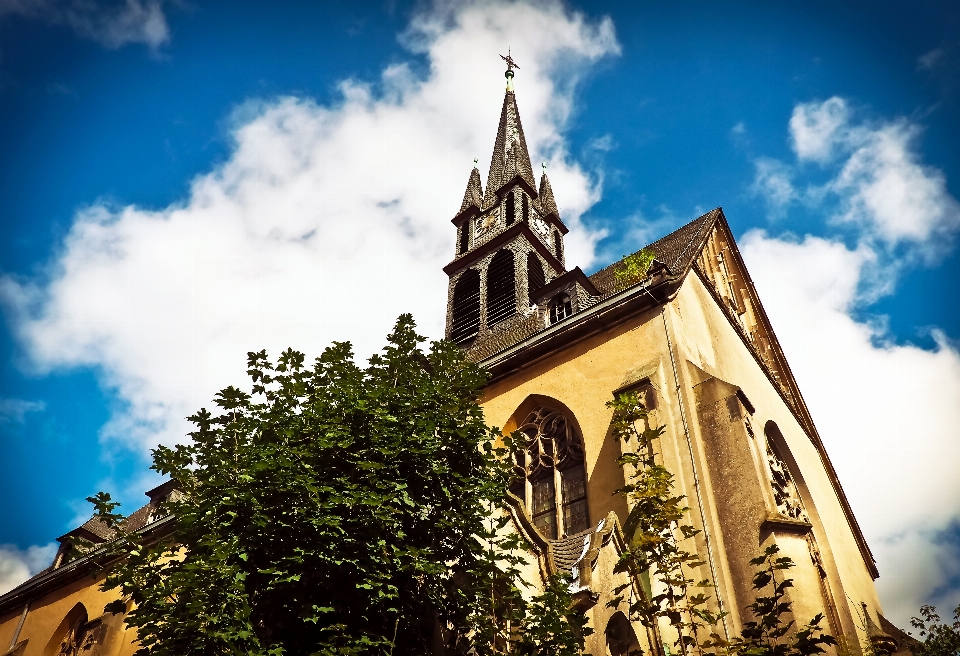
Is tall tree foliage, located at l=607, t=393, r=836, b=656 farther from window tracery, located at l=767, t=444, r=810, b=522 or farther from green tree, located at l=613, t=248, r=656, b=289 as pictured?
green tree, located at l=613, t=248, r=656, b=289

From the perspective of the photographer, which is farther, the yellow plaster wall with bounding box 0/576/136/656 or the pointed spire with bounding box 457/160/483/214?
the pointed spire with bounding box 457/160/483/214

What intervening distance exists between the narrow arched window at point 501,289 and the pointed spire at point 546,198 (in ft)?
16.9

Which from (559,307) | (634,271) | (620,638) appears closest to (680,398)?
(634,271)

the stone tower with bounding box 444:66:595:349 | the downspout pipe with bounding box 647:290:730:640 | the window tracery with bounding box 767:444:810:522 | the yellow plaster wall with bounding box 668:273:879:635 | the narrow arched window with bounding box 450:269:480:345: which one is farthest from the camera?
the narrow arched window with bounding box 450:269:480:345

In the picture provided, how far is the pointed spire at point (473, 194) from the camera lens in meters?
32.2

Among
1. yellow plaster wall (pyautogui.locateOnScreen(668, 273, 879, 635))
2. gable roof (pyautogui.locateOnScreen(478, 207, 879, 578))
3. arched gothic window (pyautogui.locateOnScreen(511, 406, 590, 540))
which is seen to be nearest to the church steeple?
gable roof (pyautogui.locateOnScreen(478, 207, 879, 578))

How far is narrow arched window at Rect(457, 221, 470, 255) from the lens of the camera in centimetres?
3030

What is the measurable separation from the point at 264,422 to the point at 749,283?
16.2 m

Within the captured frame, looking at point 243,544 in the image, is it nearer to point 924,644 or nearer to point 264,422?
point 264,422

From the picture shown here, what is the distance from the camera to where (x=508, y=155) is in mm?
34938

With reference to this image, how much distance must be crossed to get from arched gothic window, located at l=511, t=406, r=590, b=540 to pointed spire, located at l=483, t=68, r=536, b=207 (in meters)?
17.5

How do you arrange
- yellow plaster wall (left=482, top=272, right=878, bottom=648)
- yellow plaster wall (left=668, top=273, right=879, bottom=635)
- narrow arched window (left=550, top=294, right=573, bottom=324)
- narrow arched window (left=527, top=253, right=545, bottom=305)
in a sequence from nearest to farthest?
yellow plaster wall (left=482, top=272, right=878, bottom=648), yellow plaster wall (left=668, top=273, right=879, bottom=635), narrow arched window (left=550, top=294, right=573, bottom=324), narrow arched window (left=527, top=253, right=545, bottom=305)

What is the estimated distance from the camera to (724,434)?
12.9 m

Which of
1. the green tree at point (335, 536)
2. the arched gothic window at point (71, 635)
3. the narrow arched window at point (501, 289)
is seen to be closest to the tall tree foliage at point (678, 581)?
the green tree at point (335, 536)
